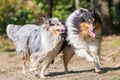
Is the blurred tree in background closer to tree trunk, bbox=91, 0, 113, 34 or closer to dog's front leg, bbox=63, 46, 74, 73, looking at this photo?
tree trunk, bbox=91, 0, 113, 34

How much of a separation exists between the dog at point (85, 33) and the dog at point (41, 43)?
238mm

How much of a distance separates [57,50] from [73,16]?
919 mm

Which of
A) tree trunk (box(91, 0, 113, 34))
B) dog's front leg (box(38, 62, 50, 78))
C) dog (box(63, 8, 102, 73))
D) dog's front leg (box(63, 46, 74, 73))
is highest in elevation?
dog (box(63, 8, 102, 73))

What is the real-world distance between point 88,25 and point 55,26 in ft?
2.60

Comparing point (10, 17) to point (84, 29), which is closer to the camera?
point (84, 29)

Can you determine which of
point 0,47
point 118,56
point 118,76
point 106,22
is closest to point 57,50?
point 118,76

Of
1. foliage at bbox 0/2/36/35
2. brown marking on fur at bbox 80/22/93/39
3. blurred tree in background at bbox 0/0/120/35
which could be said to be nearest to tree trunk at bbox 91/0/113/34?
blurred tree in background at bbox 0/0/120/35

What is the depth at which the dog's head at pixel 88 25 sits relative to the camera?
1214 cm

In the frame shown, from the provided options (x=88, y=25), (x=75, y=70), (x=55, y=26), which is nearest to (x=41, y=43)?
(x=55, y=26)

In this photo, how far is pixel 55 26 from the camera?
40.5ft

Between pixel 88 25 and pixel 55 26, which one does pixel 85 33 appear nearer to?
pixel 88 25

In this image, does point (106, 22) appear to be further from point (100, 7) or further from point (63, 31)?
point (63, 31)

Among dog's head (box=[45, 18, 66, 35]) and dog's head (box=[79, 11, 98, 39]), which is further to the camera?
dog's head (box=[45, 18, 66, 35])

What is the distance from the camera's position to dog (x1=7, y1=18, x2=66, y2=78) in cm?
1236
